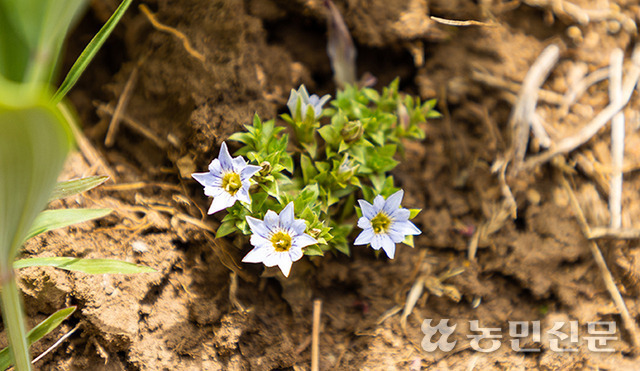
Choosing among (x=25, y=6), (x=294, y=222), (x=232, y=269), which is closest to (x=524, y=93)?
(x=294, y=222)

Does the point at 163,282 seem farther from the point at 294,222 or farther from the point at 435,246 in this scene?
the point at 435,246

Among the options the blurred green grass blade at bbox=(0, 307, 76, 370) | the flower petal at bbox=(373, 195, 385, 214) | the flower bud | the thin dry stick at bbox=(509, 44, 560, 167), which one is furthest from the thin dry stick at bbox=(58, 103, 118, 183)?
the thin dry stick at bbox=(509, 44, 560, 167)

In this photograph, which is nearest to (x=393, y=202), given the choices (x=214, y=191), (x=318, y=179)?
(x=318, y=179)

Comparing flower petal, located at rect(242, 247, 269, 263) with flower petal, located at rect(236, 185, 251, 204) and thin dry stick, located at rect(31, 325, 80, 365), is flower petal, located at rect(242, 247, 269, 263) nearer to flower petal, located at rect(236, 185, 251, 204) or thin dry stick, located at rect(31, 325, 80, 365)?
flower petal, located at rect(236, 185, 251, 204)

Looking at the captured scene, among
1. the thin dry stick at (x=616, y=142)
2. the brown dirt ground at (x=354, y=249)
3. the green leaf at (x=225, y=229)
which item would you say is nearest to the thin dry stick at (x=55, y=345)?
the brown dirt ground at (x=354, y=249)

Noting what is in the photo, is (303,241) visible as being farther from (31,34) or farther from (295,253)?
(31,34)
